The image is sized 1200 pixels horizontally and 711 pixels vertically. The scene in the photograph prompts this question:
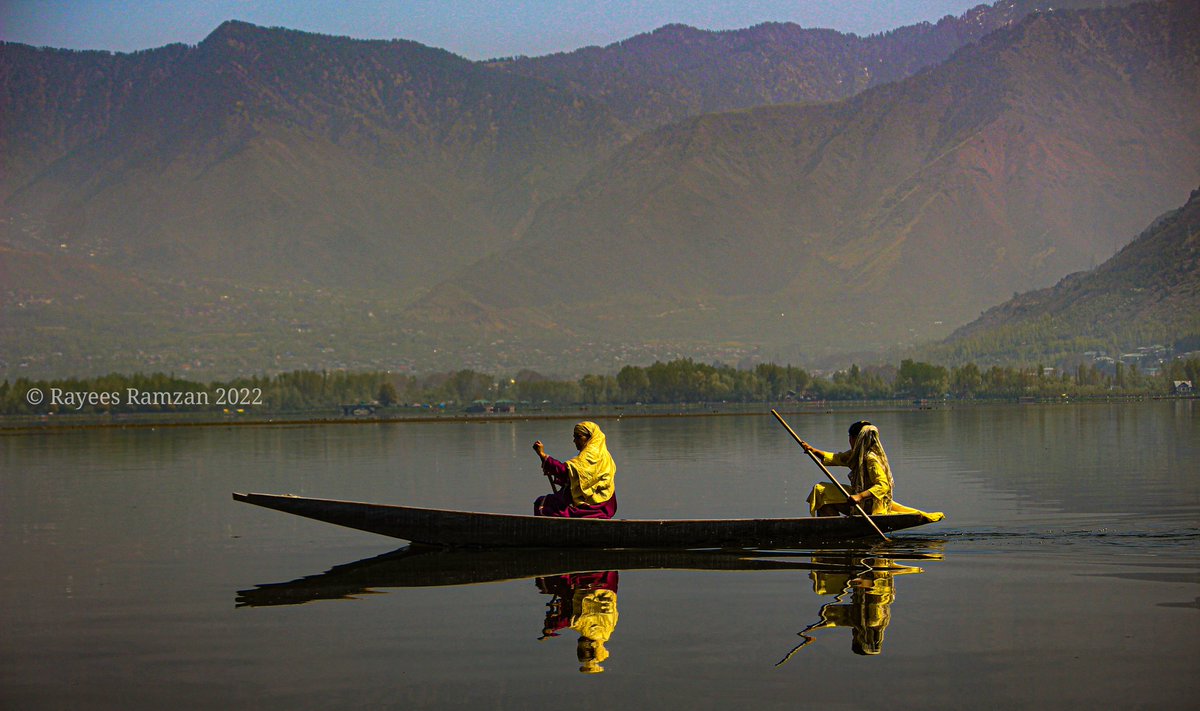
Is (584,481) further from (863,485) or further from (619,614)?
(619,614)

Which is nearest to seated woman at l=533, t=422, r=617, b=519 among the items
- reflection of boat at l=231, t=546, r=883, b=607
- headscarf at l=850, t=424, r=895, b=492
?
reflection of boat at l=231, t=546, r=883, b=607

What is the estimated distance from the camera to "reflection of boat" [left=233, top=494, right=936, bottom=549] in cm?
2684

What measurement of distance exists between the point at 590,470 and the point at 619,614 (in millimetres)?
5982

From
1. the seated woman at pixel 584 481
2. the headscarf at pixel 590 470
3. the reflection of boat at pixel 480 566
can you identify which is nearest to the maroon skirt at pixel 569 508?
the seated woman at pixel 584 481

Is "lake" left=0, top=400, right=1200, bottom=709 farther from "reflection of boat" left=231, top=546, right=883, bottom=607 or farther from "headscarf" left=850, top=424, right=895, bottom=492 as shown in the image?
"headscarf" left=850, top=424, right=895, bottom=492

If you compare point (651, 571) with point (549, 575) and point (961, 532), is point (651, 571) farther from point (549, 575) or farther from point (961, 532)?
point (961, 532)

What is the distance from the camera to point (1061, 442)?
252 ft

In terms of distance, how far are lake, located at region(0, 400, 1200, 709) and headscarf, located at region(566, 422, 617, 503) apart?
51.8 inches

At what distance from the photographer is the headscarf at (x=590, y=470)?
26872mm

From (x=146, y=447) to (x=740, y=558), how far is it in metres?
69.9

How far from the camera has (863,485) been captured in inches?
1089

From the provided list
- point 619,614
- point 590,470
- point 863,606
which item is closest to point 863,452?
point 590,470

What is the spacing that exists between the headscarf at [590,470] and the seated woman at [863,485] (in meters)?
3.56

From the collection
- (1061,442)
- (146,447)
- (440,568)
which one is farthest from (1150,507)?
(146,447)
